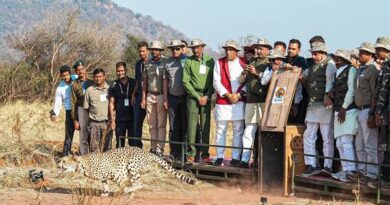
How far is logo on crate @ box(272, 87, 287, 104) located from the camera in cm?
1097

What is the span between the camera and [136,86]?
539 inches

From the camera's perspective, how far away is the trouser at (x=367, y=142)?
1013 centimetres

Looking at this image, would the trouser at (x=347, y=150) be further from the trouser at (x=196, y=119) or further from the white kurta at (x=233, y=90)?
the trouser at (x=196, y=119)

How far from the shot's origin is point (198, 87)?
1244 centimetres

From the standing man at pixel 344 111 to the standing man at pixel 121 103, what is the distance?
14.3 feet

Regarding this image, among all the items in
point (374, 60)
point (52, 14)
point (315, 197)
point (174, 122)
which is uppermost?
point (52, 14)

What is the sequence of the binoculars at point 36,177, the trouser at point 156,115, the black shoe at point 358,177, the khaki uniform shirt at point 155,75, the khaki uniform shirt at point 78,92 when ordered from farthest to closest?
1. the khaki uniform shirt at point 78,92
2. the trouser at point 156,115
3. the khaki uniform shirt at point 155,75
4. the binoculars at point 36,177
5. the black shoe at point 358,177

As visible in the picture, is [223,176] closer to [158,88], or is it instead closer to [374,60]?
[158,88]

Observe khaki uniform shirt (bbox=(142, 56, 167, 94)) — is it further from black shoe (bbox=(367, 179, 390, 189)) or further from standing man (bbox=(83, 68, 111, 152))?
black shoe (bbox=(367, 179, 390, 189))

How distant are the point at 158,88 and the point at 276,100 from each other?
2.79 m

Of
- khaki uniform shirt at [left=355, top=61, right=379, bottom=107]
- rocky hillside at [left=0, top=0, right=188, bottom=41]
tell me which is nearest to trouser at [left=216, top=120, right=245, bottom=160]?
khaki uniform shirt at [left=355, top=61, right=379, bottom=107]

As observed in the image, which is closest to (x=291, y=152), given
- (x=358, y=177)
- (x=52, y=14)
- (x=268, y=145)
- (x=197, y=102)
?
(x=268, y=145)

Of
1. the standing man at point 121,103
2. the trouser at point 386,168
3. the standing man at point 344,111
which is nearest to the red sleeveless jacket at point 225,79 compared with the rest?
the standing man at point 344,111

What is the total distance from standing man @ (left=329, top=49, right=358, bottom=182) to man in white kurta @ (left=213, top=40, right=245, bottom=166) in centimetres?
185
